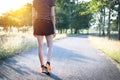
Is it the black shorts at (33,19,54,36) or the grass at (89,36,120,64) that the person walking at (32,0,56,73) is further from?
the grass at (89,36,120,64)

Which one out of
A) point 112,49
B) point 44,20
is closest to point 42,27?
point 44,20

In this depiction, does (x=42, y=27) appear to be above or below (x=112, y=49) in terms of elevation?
above

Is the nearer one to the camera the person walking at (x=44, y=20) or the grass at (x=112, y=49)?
the person walking at (x=44, y=20)

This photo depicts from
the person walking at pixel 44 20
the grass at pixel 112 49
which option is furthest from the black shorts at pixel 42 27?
the grass at pixel 112 49

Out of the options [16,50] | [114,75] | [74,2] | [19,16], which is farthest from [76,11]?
[114,75]

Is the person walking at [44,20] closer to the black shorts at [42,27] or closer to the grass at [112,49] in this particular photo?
the black shorts at [42,27]

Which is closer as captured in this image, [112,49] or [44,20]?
[44,20]

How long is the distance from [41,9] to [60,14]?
8137 centimetres

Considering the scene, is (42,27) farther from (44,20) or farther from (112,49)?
(112,49)

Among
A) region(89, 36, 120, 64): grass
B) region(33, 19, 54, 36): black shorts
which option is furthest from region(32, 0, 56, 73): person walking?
region(89, 36, 120, 64): grass

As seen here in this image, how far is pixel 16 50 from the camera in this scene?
15258 millimetres

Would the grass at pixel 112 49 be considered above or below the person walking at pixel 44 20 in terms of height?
below

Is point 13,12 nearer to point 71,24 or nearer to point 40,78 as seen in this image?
point 71,24

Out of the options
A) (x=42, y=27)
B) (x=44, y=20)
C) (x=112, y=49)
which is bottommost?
(x=112, y=49)
